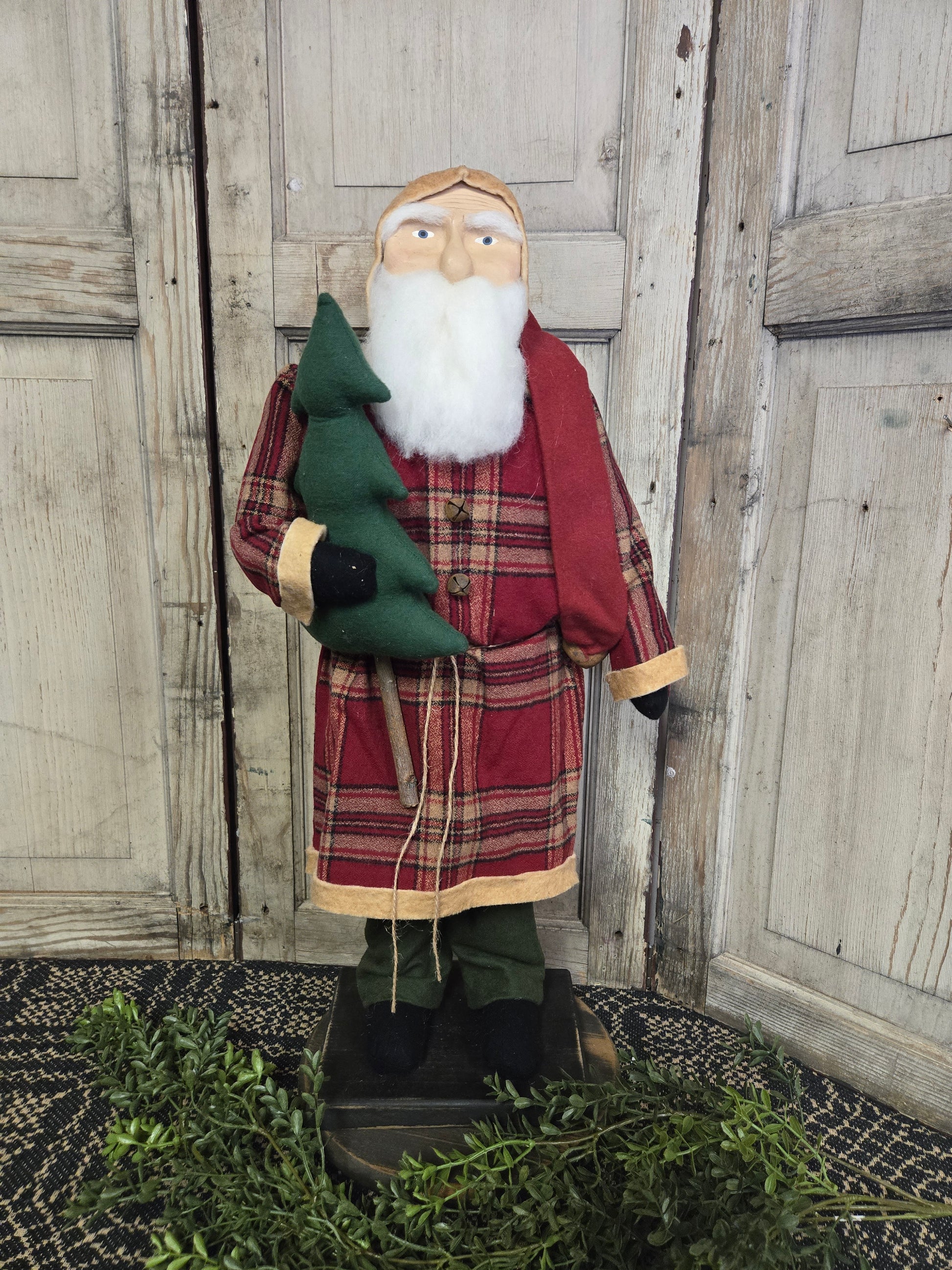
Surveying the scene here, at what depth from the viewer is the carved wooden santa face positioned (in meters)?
1.07

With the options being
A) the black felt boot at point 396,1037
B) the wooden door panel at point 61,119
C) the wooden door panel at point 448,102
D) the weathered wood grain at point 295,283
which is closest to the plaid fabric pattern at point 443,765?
the black felt boot at point 396,1037

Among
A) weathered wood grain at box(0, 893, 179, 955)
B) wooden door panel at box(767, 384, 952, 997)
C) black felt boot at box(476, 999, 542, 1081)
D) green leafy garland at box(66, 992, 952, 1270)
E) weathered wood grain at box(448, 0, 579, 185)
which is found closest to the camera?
green leafy garland at box(66, 992, 952, 1270)

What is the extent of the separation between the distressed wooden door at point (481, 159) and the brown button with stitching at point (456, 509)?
18.1 inches

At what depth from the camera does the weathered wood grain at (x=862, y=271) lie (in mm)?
1167

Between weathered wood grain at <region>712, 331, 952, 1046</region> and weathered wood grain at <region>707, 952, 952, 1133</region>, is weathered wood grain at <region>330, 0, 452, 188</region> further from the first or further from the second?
weathered wood grain at <region>707, 952, 952, 1133</region>

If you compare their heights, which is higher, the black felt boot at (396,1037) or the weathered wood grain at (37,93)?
the weathered wood grain at (37,93)

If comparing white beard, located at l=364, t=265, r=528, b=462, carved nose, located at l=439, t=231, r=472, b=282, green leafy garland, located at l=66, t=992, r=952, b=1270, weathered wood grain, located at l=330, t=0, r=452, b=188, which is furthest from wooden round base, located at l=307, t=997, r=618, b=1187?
weathered wood grain, located at l=330, t=0, r=452, b=188

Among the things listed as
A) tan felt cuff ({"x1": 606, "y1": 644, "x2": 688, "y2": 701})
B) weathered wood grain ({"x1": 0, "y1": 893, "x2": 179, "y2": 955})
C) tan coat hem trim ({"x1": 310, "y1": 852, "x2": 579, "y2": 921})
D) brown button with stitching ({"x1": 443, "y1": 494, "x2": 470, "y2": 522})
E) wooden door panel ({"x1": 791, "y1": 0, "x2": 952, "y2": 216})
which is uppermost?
wooden door panel ({"x1": 791, "y1": 0, "x2": 952, "y2": 216})

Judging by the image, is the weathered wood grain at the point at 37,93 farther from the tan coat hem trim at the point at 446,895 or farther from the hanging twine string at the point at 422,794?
the tan coat hem trim at the point at 446,895

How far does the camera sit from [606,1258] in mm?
946

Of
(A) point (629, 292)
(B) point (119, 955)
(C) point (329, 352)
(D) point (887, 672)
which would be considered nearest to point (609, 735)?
(D) point (887, 672)

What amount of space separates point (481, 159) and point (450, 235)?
0.40 metres

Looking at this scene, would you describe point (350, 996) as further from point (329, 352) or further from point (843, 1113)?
point (329, 352)

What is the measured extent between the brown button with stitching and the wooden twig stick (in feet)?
0.65
